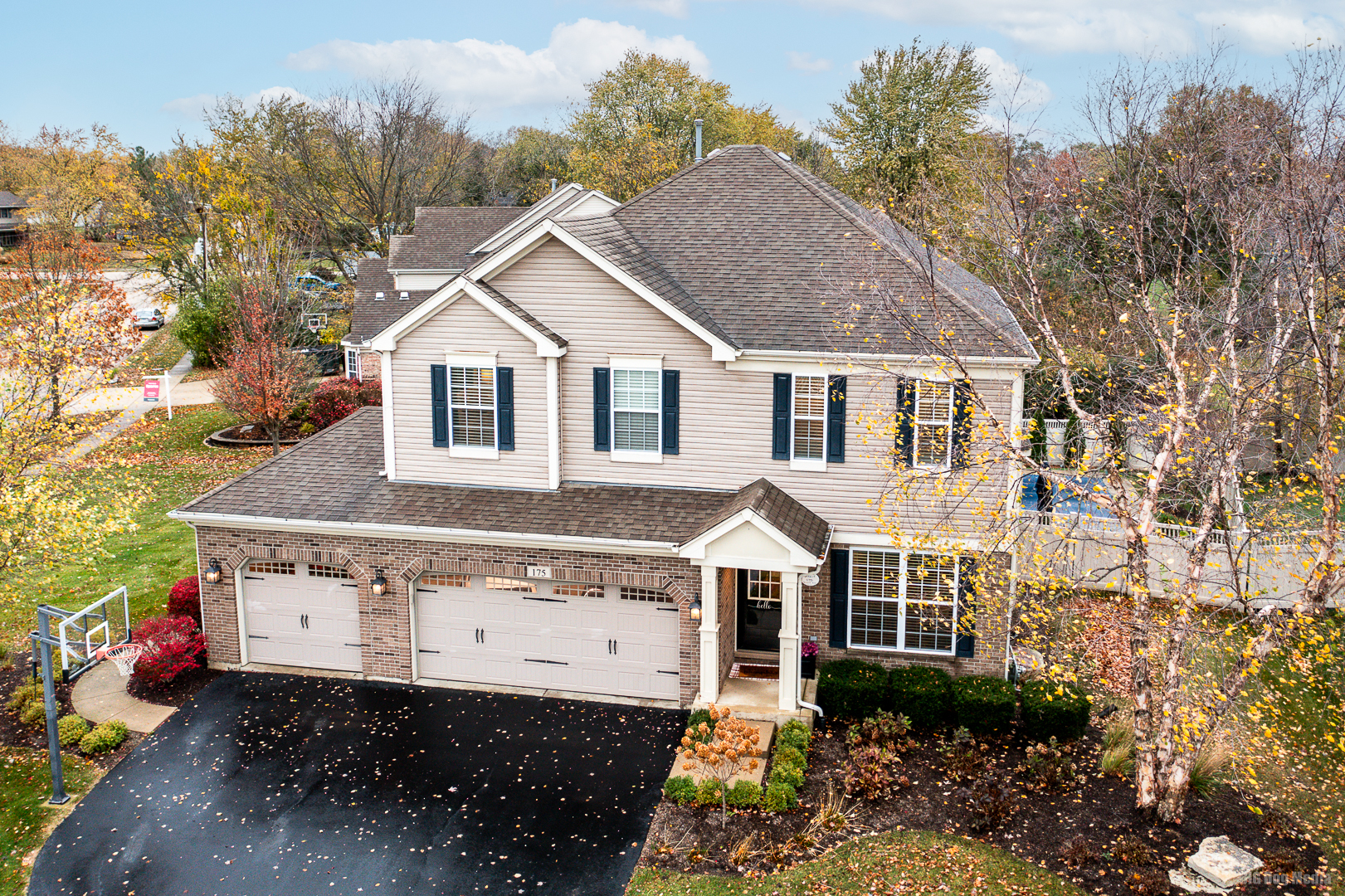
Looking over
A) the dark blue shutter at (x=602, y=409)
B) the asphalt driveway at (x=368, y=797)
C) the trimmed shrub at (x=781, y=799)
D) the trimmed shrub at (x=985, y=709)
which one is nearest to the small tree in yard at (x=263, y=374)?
the asphalt driveway at (x=368, y=797)

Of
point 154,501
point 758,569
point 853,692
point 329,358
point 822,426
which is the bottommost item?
point 853,692

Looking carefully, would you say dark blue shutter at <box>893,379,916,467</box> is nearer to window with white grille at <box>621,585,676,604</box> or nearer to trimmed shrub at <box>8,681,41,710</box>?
window with white grille at <box>621,585,676,604</box>

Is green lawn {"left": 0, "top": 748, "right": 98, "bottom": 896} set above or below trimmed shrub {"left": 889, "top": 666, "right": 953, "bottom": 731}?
below

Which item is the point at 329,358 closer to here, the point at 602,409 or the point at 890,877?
the point at 602,409

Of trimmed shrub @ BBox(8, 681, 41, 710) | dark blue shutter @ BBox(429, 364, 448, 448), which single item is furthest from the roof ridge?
trimmed shrub @ BBox(8, 681, 41, 710)

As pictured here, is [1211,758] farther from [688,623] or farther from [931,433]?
[688,623]

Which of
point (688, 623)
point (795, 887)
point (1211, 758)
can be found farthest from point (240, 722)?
point (1211, 758)

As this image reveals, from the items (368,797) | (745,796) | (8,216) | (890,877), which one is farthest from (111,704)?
(8,216)
